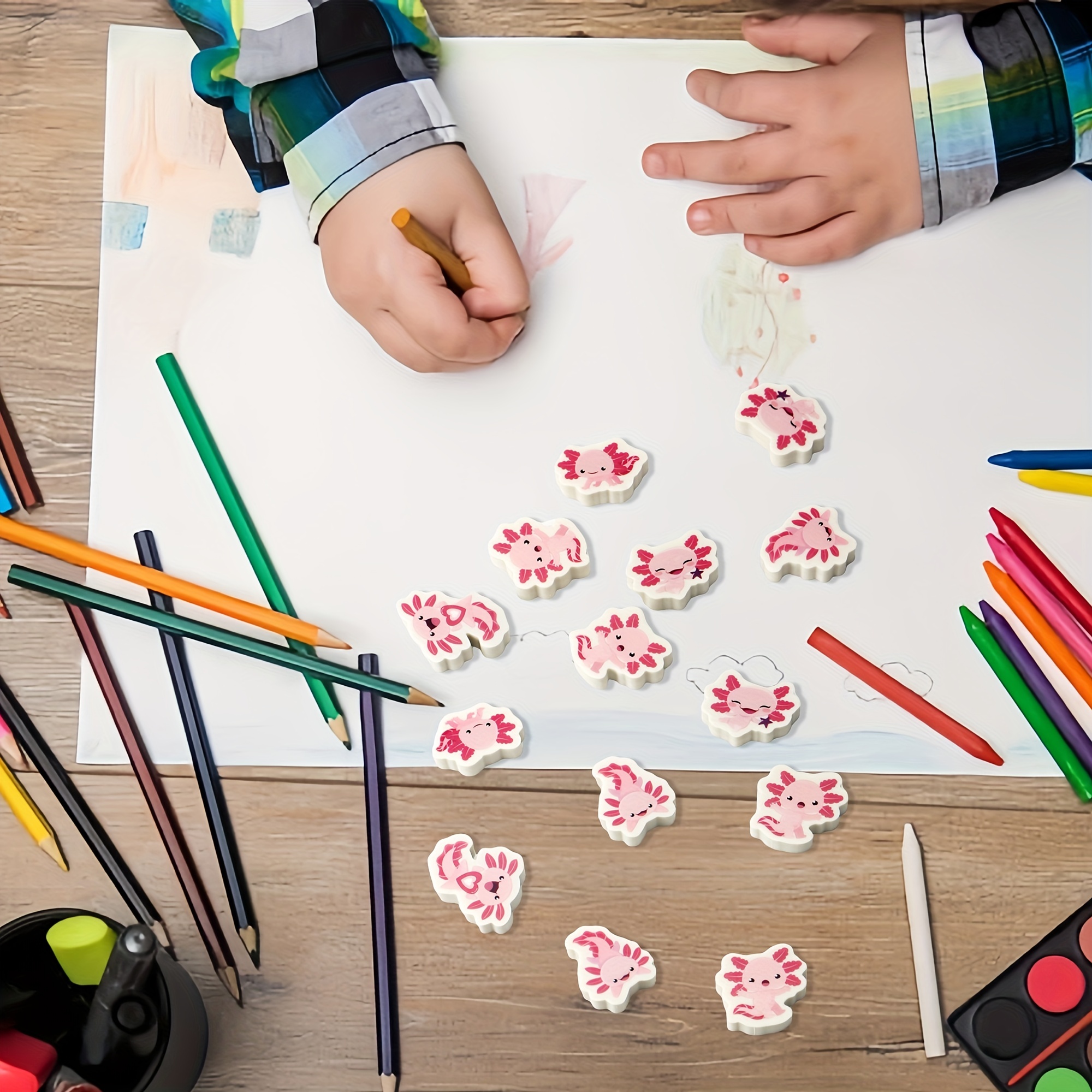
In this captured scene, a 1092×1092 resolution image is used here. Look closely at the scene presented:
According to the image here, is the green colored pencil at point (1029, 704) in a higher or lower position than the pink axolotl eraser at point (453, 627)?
lower

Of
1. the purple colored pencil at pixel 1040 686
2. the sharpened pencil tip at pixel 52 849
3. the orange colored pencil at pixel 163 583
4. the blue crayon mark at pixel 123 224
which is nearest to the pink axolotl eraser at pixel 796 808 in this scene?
the purple colored pencil at pixel 1040 686

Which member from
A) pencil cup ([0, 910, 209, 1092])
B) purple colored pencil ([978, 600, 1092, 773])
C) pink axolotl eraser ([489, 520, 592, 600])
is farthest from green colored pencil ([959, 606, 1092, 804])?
pencil cup ([0, 910, 209, 1092])

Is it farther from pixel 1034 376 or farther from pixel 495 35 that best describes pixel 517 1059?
pixel 495 35

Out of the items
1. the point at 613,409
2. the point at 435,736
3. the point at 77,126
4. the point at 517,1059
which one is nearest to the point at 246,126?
the point at 77,126

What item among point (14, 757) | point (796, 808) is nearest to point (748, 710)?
point (796, 808)

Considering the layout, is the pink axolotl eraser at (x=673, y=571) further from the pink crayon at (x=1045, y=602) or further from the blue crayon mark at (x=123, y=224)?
the blue crayon mark at (x=123, y=224)

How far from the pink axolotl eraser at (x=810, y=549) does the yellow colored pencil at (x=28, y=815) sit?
0.39 meters

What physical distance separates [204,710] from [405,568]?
13 centimetres

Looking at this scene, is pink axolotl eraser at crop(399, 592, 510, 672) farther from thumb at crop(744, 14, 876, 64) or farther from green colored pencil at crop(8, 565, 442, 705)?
thumb at crop(744, 14, 876, 64)

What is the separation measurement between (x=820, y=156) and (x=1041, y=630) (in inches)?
11.9

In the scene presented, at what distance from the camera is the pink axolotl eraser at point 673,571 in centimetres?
57

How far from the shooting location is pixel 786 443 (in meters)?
0.59

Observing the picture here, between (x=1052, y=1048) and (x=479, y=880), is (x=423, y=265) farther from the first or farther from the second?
(x=1052, y=1048)

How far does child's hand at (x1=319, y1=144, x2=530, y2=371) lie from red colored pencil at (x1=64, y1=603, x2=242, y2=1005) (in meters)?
0.23
